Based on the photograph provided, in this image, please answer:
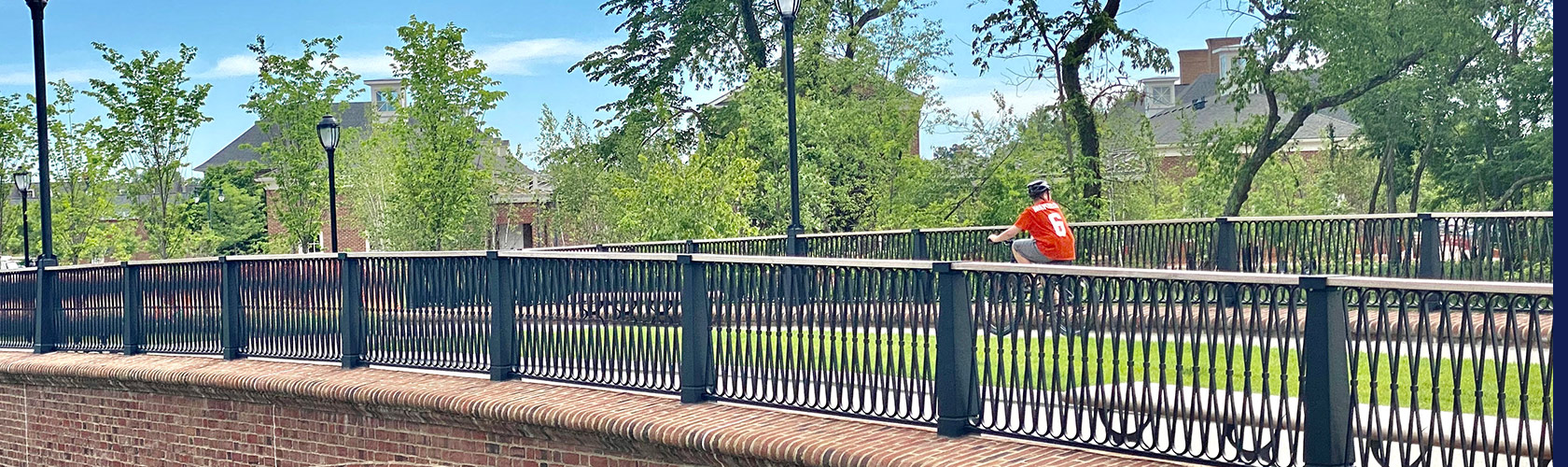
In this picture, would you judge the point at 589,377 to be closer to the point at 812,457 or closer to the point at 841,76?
the point at 812,457

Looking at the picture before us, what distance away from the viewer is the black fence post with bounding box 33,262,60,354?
16.8m

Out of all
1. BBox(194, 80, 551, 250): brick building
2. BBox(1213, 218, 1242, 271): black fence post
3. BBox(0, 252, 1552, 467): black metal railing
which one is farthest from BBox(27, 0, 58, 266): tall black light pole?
BBox(194, 80, 551, 250): brick building

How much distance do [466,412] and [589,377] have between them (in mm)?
864

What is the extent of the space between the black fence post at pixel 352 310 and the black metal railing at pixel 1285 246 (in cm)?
299

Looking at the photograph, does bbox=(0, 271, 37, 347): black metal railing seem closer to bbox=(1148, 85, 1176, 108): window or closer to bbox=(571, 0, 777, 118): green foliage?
bbox=(571, 0, 777, 118): green foliage

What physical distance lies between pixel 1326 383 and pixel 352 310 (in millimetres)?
8716

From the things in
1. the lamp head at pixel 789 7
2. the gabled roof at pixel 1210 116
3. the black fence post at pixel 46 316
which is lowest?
the black fence post at pixel 46 316

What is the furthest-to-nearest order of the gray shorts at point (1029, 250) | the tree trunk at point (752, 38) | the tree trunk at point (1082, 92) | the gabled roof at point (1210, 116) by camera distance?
the gabled roof at point (1210, 116)
the tree trunk at point (752, 38)
the tree trunk at point (1082, 92)
the gray shorts at point (1029, 250)

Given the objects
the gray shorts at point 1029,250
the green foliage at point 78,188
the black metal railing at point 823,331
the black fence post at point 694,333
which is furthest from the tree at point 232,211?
the black metal railing at point 823,331

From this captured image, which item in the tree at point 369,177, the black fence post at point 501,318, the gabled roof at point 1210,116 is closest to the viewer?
the black fence post at point 501,318

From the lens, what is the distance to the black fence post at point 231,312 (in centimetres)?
1410

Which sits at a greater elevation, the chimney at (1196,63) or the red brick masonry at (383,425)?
the chimney at (1196,63)

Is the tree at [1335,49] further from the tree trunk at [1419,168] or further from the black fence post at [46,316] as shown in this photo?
the black fence post at [46,316]

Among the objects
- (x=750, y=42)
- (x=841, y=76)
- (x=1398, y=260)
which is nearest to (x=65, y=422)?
(x=1398, y=260)
